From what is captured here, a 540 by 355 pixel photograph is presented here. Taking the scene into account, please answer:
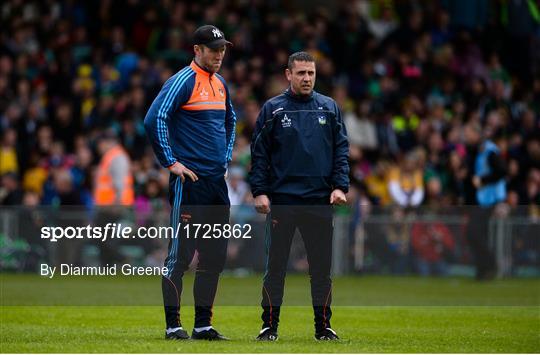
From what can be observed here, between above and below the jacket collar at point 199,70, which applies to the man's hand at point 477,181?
below

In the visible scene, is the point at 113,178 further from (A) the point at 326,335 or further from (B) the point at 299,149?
Answer: (A) the point at 326,335

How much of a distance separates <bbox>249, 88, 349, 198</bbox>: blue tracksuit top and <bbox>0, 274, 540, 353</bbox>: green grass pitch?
1.21 m

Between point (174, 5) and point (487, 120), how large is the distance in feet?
21.3

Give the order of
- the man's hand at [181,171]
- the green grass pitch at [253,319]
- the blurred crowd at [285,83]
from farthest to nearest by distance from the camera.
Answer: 1. the blurred crowd at [285,83]
2. the man's hand at [181,171]
3. the green grass pitch at [253,319]

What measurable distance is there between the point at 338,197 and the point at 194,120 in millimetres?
1358

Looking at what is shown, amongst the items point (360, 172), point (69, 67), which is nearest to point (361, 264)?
point (360, 172)

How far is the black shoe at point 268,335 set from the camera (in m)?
11.0

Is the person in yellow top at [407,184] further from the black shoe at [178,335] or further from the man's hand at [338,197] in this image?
the black shoe at [178,335]

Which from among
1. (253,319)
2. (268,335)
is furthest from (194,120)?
(253,319)

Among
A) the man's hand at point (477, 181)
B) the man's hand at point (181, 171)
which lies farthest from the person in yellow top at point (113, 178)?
the man's hand at point (181, 171)

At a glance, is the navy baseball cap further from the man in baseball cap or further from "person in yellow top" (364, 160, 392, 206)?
"person in yellow top" (364, 160, 392, 206)

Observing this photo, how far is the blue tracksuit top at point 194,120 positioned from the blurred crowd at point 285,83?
9371 millimetres

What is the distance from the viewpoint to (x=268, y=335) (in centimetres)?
1102

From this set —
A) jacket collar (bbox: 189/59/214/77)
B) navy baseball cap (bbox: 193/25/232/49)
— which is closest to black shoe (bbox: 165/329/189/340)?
jacket collar (bbox: 189/59/214/77)
